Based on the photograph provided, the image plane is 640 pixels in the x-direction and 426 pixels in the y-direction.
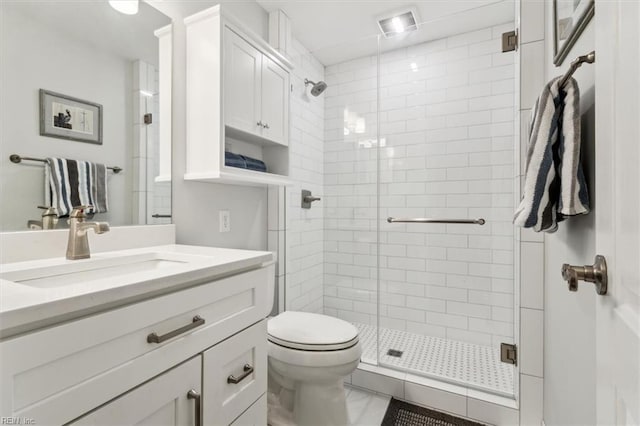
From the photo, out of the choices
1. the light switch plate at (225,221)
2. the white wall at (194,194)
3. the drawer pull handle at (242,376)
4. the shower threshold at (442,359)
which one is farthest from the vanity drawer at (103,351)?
the shower threshold at (442,359)

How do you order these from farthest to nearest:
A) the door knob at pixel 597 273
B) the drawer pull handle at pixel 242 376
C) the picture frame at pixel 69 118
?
the picture frame at pixel 69 118, the drawer pull handle at pixel 242 376, the door knob at pixel 597 273

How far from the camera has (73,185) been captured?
41.0 inches

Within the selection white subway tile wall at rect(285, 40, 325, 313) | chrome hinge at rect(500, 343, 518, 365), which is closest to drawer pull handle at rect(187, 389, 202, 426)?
white subway tile wall at rect(285, 40, 325, 313)

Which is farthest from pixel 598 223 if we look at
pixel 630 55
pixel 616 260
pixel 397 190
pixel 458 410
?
pixel 397 190

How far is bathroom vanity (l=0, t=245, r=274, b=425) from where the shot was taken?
49cm

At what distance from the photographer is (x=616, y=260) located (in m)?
0.50

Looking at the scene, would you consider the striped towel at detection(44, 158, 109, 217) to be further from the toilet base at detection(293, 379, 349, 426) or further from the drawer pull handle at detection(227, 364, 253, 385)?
the toilet base at detection(293, 379, 349, 426)

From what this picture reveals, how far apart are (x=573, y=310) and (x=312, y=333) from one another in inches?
39.2

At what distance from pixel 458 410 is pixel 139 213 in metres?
1.81

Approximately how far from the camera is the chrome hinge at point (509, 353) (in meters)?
1.57

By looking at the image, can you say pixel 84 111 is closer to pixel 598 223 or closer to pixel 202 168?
pixel 202 168

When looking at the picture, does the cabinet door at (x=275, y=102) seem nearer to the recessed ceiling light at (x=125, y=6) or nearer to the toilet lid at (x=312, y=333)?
the recessed ceiling light at (x=125, y=6)

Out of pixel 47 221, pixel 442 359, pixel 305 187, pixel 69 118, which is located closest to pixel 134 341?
pixel 47 221

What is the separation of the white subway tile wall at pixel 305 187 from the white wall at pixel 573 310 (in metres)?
1.45
